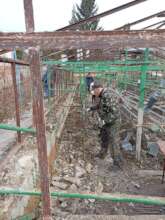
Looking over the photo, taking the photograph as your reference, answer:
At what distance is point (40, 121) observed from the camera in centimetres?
164

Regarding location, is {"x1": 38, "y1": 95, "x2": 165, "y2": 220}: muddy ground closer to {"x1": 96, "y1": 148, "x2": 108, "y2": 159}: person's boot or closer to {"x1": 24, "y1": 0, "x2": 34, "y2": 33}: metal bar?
{"x1": 96, "y1": 148, "x2": 108, "y2": 159}: person's boot

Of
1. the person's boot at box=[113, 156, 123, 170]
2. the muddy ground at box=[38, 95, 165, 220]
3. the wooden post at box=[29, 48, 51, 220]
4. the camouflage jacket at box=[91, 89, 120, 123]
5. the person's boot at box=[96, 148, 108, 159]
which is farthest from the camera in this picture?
the person's boot at box=[96, 148, 108, 159]

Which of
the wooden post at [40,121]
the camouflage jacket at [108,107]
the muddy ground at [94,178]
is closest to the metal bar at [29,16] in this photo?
the wooden post at [40,121]

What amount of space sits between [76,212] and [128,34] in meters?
3.06

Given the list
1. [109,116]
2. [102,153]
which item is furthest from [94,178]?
[109,116]

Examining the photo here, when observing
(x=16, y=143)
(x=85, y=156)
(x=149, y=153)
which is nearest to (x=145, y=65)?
(x=149, y=153)

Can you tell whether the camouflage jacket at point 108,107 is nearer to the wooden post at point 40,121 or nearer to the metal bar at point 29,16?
the wooden post at point 40,121

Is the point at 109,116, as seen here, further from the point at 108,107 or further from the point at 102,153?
the point at 102,153

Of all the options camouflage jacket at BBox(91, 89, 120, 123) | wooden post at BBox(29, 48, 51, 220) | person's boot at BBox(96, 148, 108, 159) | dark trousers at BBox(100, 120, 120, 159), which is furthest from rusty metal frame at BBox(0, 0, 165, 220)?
person's boot at BBox(96, 148, 108, 159)

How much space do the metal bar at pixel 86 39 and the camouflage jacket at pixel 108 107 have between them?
3916 mm

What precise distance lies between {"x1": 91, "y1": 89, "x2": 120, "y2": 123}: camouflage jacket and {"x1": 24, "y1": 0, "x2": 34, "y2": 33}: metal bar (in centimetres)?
397

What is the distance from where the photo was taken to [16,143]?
4.31 m

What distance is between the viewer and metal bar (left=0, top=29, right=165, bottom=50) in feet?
4.56

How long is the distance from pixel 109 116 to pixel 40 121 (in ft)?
12.8
